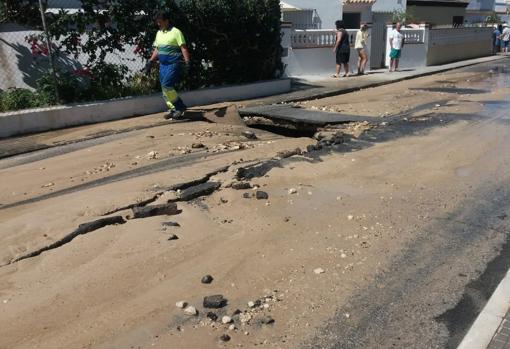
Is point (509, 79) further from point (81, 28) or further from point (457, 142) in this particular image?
point (81, 28)

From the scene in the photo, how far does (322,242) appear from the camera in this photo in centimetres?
477

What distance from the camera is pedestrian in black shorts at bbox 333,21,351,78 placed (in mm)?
16750

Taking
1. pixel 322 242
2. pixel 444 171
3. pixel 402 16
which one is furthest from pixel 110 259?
pixel 402 16

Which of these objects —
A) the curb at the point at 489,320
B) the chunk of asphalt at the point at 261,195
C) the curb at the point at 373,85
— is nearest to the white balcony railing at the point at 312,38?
the curb at the point at 373,85

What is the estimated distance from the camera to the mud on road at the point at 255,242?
3523 mm

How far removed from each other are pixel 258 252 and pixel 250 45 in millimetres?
9629

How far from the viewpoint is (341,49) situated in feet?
55.7

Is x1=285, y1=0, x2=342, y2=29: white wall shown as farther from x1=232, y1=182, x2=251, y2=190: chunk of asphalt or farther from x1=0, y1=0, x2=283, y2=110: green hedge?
x1=232, y1=182, x2=251, y2=190: chunk of asphalt

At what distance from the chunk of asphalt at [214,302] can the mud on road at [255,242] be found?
0.03 metres

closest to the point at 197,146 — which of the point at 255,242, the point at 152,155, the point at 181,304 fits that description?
the point at 152,155

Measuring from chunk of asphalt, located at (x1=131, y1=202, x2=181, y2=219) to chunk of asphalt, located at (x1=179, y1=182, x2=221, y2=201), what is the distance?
1.23ft

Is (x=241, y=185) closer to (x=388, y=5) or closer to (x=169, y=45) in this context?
(x=169, y=45)

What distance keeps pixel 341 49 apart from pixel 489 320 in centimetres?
1441

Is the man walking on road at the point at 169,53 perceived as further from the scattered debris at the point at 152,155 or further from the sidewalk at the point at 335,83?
the scattered debris at the point at 152,155
